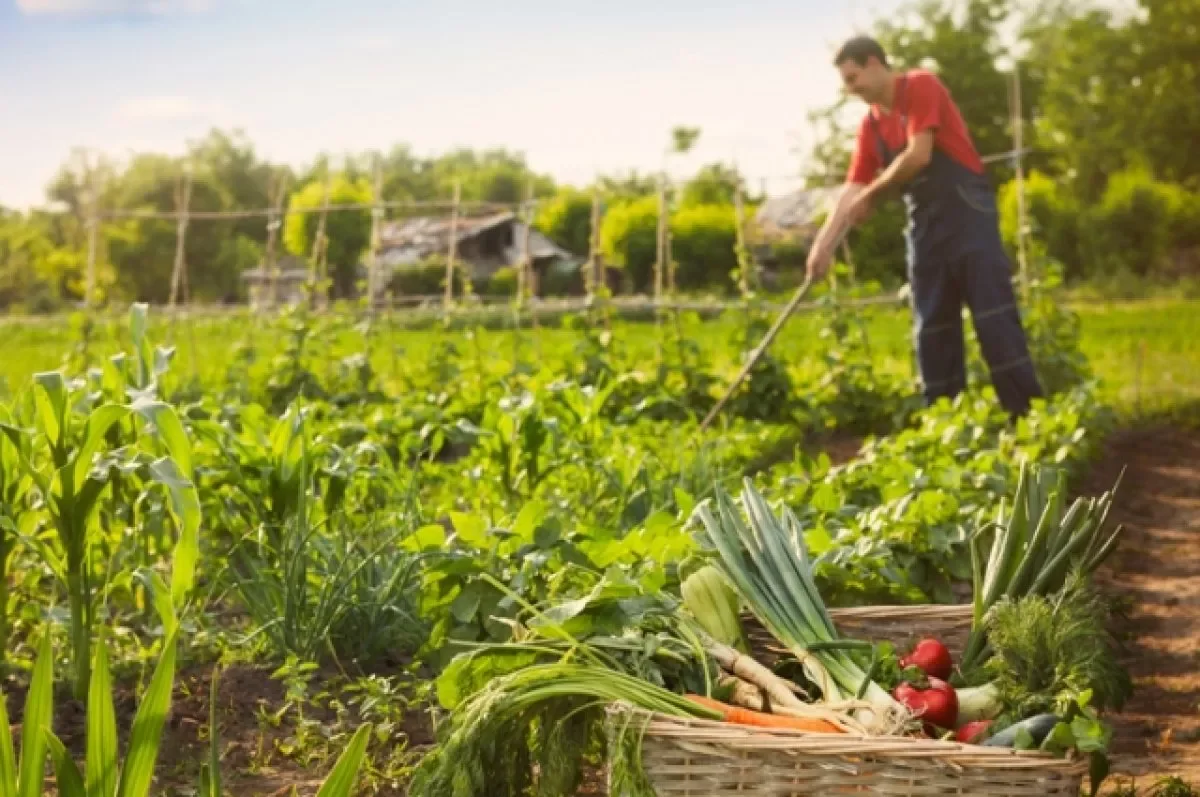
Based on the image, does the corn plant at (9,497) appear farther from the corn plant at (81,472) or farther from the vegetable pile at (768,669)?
the vegetable pile at (768,669)

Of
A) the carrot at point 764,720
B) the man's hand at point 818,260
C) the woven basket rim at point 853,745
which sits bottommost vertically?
the carrot at point 764,720

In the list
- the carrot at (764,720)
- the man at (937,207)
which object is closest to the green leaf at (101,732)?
the carrot at (764,720)

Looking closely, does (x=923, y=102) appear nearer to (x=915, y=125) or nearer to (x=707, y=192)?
(x=915, y=125)

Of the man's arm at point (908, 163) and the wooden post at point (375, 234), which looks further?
the wooden post at point (375, 234)

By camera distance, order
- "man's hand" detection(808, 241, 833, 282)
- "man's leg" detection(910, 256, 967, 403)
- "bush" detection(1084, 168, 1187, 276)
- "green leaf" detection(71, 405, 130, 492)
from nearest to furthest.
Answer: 1. "green leaf" detection(71, 405, 130, 492)
2. "man's hand" detection(808, 241, 833, 282)
3. "man's leg" detection(910, 256, 967, 403)
4. "bush" detection(1084, 168, 1187, 276)

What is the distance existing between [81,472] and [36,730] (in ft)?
3.17

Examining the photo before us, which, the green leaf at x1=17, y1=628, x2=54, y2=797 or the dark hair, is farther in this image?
the dark hair

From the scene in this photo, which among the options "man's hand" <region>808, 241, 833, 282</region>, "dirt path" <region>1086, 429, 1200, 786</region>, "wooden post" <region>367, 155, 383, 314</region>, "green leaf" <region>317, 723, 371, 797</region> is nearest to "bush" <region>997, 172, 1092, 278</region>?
"wooden post" <region>367, 155, 383, 314</region>

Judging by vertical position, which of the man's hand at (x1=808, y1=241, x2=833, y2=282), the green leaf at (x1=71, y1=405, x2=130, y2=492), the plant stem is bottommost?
the plant stem

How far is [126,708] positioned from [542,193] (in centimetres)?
4610

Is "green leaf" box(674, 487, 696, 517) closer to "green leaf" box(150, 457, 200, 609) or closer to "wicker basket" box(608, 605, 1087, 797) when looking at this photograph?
"green leaf" box(150, 457, 200, 609)

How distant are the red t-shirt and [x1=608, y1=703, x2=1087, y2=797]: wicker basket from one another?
183 inches

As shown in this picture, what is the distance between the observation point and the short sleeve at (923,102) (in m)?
6.50

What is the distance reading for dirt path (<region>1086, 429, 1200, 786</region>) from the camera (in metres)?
3.42
